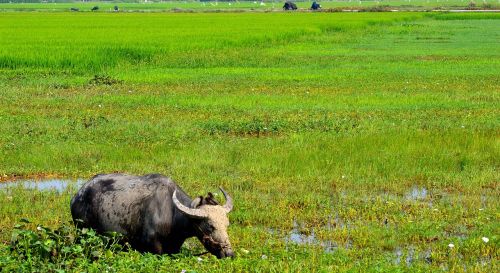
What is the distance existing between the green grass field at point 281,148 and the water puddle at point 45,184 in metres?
0.29

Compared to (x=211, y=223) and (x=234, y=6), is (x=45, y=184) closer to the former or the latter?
(x=211, y=223)

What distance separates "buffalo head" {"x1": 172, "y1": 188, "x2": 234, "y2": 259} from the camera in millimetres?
7078

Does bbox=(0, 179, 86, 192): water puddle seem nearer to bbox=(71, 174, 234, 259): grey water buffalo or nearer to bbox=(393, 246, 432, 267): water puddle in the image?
bbox=(71, 174, 234, 259): grey water buffalo

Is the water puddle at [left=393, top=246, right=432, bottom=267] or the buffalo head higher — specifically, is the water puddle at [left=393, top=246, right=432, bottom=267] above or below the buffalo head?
below

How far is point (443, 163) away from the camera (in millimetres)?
12102

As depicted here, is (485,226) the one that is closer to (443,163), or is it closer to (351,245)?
(351,245)

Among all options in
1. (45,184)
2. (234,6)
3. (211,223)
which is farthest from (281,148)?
(234,6)

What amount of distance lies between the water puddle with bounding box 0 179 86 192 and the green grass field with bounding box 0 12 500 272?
0.29 meters

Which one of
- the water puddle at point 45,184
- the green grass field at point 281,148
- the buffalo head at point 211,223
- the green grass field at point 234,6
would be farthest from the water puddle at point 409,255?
the green grass field at point 234,6

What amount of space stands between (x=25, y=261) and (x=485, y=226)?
481cm

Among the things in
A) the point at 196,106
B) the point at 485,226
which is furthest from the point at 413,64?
the point at 485,226

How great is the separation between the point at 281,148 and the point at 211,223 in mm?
5942

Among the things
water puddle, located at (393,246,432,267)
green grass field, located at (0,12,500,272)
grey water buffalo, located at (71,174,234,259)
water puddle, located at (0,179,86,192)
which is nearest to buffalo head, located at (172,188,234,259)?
grey water buffalo, located at (71,174,234,259)

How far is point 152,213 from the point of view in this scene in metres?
7.69
